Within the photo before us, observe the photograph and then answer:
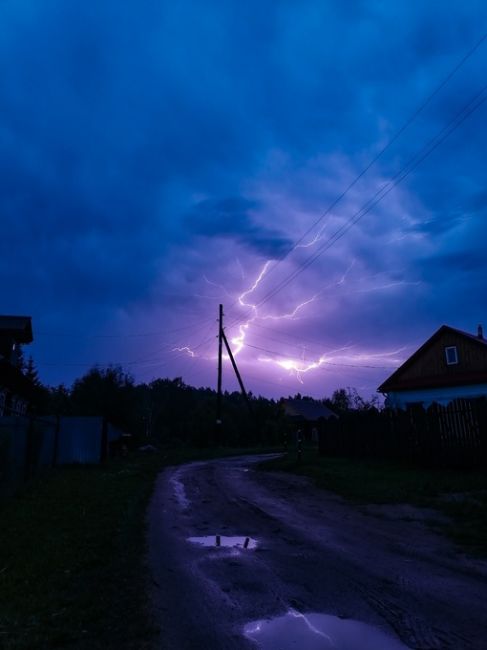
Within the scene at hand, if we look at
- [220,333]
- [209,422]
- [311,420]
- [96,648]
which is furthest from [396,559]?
[311,420]

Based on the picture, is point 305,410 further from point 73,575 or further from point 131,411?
point 73,575

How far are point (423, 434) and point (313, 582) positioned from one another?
41.1 feet

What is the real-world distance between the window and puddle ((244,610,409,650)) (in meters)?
27.8

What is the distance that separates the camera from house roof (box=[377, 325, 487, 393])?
28409 mm

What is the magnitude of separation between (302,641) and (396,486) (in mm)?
9323

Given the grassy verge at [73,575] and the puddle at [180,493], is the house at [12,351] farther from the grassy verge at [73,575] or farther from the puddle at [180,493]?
the grassy verge at [73,575]

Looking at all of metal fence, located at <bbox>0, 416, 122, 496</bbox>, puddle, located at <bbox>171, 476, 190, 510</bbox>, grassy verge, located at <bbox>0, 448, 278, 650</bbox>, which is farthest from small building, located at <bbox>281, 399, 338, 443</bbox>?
grassy verge, located at <bbox>0, 448, 278, 650</bbox>

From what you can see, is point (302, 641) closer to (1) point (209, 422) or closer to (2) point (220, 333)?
(2) point (220, 333)

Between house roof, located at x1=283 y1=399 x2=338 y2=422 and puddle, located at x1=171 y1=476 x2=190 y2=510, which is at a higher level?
house roof, located at x1=283 y1=399 x2=338 y2=422

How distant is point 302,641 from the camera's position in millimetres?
3893

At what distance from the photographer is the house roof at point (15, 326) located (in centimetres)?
3092

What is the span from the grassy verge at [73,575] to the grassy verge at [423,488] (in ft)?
14.5

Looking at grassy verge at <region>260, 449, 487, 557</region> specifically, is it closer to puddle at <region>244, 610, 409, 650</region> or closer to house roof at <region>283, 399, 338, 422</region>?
puddle at <region>244, 610, 409, 650</region>

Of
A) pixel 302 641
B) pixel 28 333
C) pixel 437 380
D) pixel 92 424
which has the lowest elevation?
pixel 302 641
